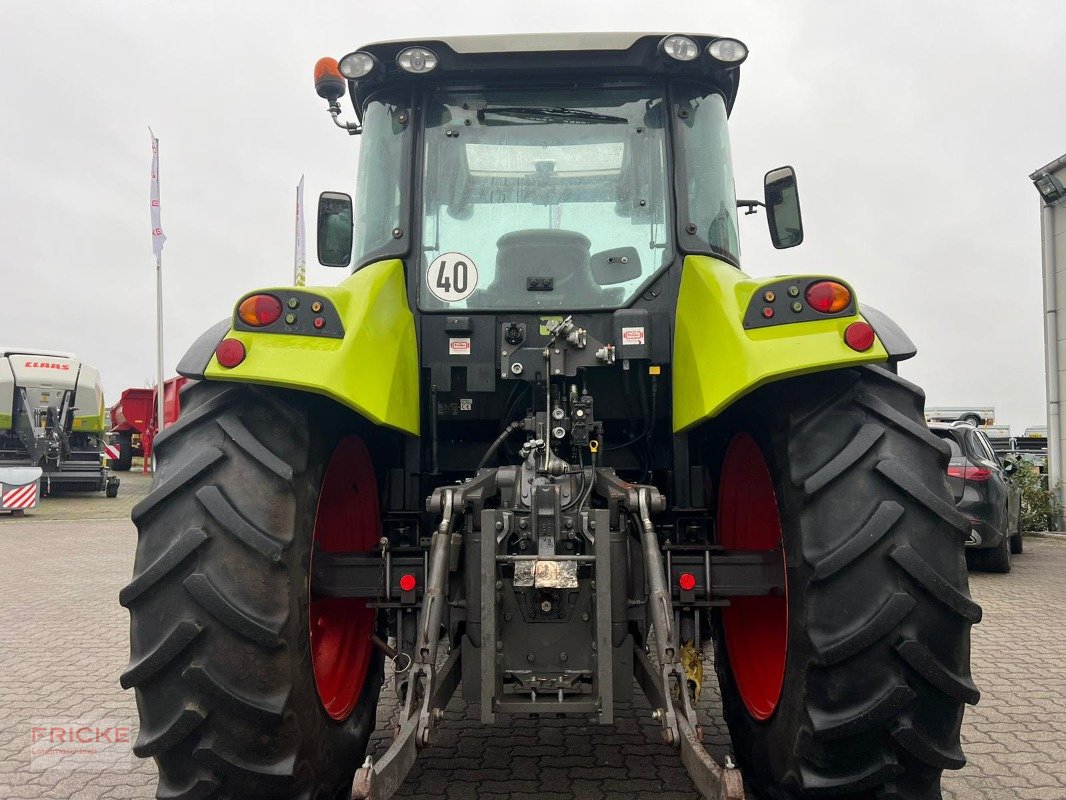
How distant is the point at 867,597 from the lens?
2445mm

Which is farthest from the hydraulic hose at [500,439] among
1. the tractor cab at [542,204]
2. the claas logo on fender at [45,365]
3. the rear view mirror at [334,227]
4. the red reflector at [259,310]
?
the claas logo on fender at [45,365]

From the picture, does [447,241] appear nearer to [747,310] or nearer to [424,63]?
[424,63]

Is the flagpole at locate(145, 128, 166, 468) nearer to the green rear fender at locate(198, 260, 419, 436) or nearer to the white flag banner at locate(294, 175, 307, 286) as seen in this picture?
the white flag banner at locate(294, 175, 307, 286)

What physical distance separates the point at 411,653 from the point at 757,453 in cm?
145

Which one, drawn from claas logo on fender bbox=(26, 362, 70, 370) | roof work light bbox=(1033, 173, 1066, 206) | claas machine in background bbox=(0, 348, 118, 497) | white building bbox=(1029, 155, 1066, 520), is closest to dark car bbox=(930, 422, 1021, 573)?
white building bbox=(1029, 155, 1066, 520)

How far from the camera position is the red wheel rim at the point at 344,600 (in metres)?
3.20

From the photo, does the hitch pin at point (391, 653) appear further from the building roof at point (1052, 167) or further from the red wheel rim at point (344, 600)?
the building roof at point (1052, 167)

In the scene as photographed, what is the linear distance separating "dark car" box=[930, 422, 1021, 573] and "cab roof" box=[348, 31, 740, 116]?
673 cm

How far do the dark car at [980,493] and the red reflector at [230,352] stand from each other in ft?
26.6

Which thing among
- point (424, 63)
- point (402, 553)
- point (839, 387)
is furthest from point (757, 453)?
Answer: point (424, 63)

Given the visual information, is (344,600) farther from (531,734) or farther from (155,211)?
(155,211)

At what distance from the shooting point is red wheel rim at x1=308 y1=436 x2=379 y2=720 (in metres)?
3.20

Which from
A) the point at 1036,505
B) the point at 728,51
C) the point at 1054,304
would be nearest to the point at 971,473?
the point at 1036,505

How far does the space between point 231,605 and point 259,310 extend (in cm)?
86
